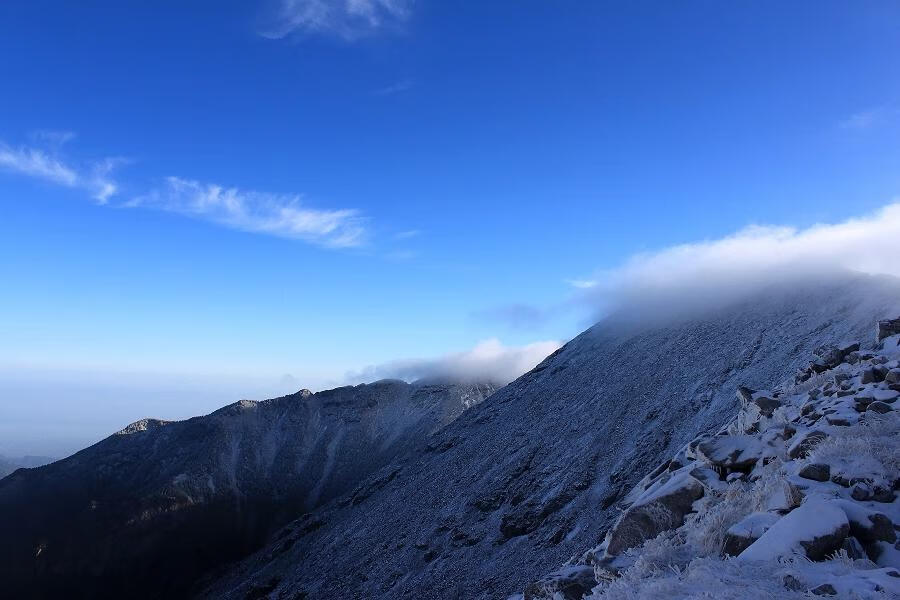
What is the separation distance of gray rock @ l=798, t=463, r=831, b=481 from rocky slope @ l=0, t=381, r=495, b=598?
85978 mm

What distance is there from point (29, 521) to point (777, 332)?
111611 mm

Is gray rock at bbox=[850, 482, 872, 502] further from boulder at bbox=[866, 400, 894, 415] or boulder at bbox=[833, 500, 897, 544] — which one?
boulder at bbox=[866, 400, 894, 415]

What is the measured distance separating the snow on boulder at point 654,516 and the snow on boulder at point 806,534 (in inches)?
146

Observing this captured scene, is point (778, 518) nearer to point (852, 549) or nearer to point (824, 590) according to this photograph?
point (852, 549)

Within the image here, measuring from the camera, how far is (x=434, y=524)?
46719mm

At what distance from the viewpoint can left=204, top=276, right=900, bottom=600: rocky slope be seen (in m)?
37.6

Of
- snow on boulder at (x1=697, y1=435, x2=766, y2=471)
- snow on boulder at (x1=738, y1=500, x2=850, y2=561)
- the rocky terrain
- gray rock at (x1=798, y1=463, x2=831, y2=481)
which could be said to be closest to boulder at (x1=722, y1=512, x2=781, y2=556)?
the rocky terrain

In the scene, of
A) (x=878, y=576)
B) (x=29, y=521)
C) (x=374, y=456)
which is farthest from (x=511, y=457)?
(x=29, y=521)

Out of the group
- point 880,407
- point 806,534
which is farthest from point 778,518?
point 880,407

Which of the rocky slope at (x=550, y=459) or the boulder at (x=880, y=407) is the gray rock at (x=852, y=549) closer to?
the boulder at (x=880, y=407)

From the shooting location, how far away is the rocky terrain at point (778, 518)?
24.6 ft

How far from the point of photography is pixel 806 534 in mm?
8016

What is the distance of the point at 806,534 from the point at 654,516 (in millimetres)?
4481

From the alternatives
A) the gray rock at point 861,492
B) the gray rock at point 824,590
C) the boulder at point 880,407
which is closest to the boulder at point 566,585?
the gray rock at point 824,590
